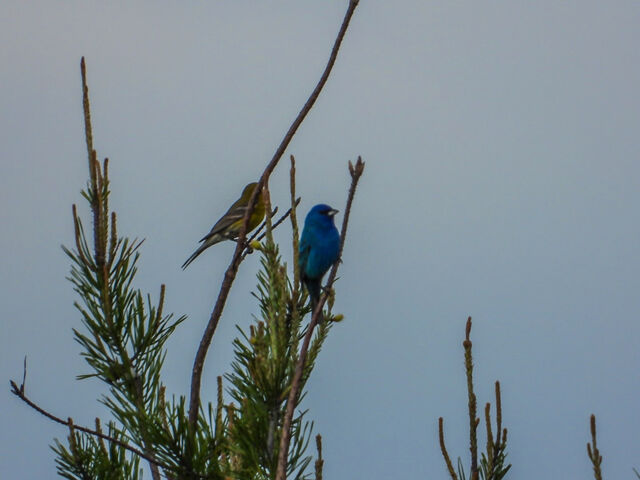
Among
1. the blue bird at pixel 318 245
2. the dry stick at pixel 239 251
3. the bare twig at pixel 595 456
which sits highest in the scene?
the blue bird at pixel 318 245

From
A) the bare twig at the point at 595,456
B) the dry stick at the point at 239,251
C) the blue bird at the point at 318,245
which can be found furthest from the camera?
the blue bird at the point at 318,245

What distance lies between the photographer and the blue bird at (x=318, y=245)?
4797mm

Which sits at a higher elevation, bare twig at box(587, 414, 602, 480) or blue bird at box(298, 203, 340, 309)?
blue bird at box(298, 203, 340, 309)

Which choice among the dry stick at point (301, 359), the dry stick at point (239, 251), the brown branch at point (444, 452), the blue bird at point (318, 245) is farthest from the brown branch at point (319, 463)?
the blue bird at point (318, 245)

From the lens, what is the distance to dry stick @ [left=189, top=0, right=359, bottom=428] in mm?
2566

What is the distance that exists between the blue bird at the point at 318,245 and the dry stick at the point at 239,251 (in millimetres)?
764

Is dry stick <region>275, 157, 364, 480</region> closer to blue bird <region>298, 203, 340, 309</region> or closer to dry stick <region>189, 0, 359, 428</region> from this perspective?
dry stick <region>189, 0, 359, 428</region>

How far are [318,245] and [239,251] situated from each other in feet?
8.82

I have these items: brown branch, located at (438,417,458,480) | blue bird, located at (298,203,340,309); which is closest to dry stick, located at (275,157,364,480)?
brown branch, located at (438,417,458,480)

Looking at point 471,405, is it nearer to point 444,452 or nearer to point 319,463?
point 444,452

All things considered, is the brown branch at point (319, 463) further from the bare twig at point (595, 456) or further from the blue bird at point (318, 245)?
the blue bird at point (318, 245)

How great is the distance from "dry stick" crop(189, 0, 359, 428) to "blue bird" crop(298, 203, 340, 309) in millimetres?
764

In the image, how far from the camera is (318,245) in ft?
18.1

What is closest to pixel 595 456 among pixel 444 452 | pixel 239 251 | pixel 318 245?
pixel 444 452
